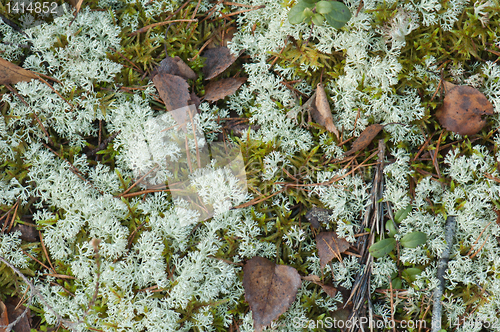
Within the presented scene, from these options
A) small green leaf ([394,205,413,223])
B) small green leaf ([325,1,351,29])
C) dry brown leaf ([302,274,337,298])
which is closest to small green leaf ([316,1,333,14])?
small green leaf ([325,1,351,29])

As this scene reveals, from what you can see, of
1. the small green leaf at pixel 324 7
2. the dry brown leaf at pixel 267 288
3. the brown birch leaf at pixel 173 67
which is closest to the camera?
the small green leaf at pixel 324 7

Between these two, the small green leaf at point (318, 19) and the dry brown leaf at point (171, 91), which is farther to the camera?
the dry brown leaf at point (171, 91)

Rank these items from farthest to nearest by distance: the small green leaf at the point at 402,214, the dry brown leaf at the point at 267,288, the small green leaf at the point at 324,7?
the small green leaf at the point at 402,214
the dry brown leaf at the point at 267,288
the small green leaf at the point at 324,7

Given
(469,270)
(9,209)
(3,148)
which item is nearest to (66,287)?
(9,209)

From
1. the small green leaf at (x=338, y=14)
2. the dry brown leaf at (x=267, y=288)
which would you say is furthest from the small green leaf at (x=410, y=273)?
the small green leaf at (x=338, y=14)

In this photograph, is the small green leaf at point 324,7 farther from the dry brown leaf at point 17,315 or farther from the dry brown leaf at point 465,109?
the dry brown leaf at point 17,315

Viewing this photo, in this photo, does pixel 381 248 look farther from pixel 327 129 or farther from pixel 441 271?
pixel 327 129

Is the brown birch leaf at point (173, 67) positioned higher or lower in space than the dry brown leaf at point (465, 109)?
higher

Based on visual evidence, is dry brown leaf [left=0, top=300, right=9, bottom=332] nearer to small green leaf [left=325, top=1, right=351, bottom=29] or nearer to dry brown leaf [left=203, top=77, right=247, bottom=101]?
dry brown leaf [left=203, top=77, right=247, bottom=101]
